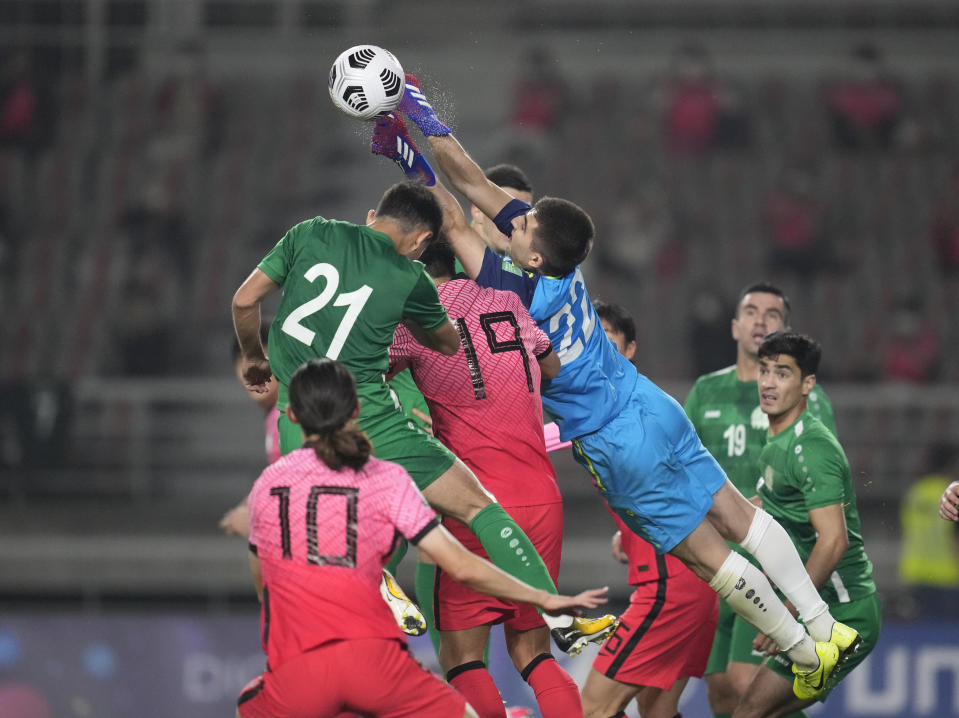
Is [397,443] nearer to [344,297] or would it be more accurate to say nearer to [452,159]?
[344,297]

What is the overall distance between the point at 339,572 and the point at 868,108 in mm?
13170

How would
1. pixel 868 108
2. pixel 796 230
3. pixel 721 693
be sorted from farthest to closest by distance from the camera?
pixel 868 108, pixel 796 230, pixel 721 693

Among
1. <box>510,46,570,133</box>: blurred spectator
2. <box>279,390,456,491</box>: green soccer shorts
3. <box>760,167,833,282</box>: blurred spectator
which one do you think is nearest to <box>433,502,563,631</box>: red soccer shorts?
<box>279,390,456,491</box>: green soccer shorts

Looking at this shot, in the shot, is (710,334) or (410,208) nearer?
(410,208)

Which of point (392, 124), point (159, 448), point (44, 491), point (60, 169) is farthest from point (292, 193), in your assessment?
point (392, 124)

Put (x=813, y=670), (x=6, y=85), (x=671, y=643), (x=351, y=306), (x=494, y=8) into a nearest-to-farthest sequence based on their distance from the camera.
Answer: (x=351, y=306) < (x=813, y=670) < (x=671, y=643) < (x=6, y=85) < (x=494, y=8)

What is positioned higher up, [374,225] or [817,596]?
[374,225]

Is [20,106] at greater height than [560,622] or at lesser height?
greater

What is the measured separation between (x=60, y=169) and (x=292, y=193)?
2808 mm

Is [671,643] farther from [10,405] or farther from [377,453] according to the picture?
[10,405]

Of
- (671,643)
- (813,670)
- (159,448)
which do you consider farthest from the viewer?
(159,448)

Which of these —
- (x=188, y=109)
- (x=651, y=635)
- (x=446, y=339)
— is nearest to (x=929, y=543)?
(x=651, y=635)

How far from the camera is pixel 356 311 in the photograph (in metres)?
5.27

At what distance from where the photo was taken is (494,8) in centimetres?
1797
